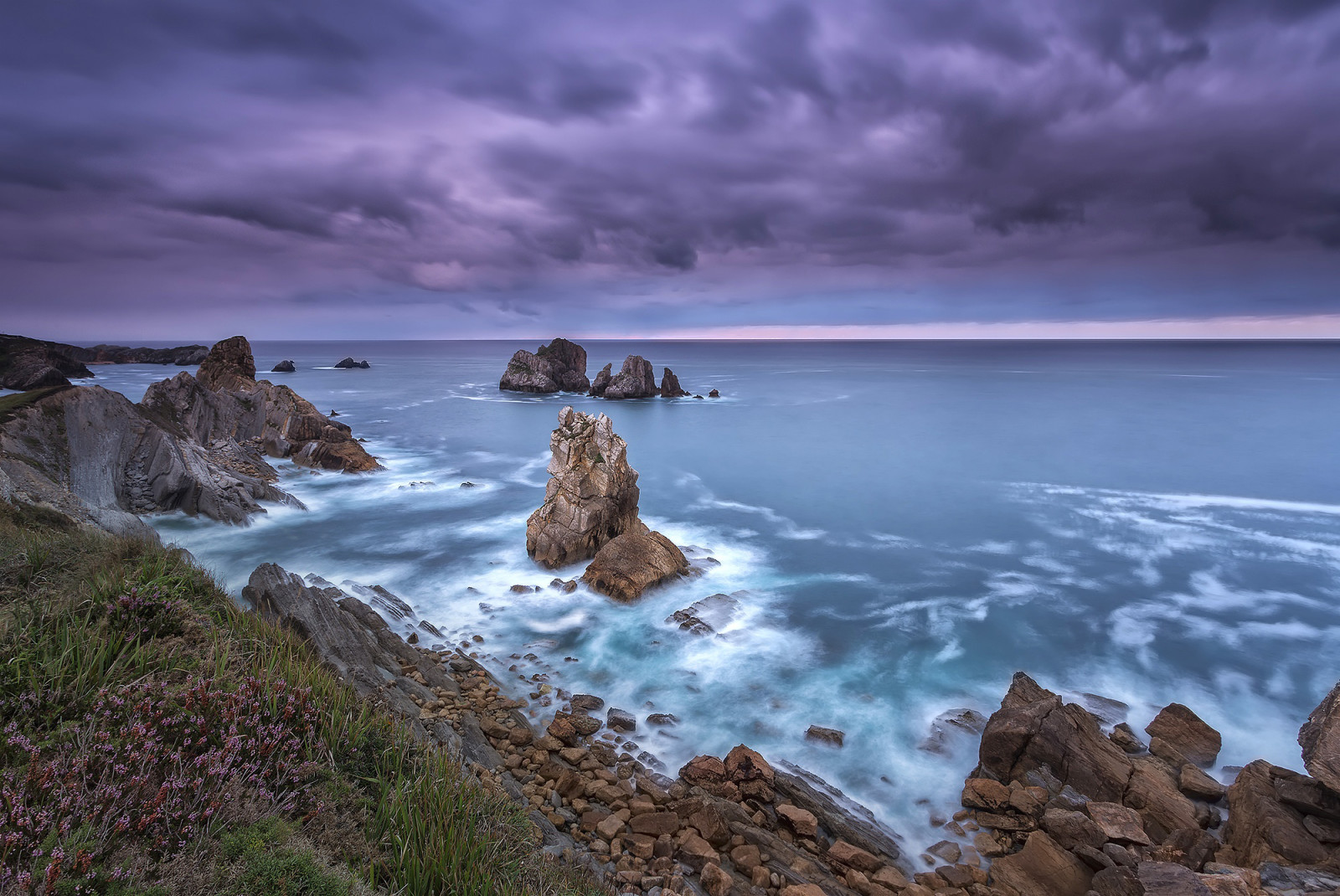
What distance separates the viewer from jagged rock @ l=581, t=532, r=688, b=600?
60.0 feet

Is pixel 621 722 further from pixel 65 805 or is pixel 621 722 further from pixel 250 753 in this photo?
pixel 65 805

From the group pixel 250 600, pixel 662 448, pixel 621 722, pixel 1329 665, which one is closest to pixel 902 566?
pixel 1329 665

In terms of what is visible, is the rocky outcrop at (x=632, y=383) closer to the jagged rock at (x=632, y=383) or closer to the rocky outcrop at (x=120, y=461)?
the jagged rock at (x=632, y=383)

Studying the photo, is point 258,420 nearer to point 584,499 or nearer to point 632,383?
point 584,499

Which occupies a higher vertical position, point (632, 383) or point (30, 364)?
point (30, 364)

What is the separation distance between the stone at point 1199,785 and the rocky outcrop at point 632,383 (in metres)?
72.6

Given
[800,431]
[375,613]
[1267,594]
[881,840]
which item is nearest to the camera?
[881,840]

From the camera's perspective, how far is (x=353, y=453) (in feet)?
114

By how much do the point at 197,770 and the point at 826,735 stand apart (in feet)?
36.2

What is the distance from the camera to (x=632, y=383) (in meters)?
81.0

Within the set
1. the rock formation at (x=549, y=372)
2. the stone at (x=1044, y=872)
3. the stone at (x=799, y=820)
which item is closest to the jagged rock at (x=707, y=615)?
the stone at (x=799, y=820)

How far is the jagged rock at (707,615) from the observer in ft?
55.2

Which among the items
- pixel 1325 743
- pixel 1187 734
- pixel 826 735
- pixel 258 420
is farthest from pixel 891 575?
pixel 258 420

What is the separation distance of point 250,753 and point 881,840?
8.89m
